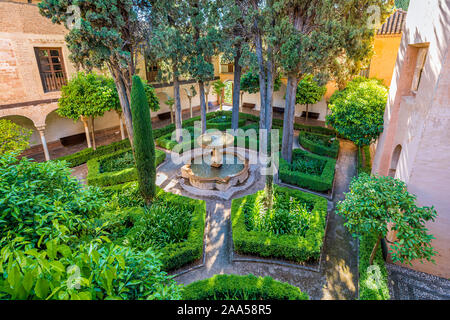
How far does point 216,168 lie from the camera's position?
12484 mm

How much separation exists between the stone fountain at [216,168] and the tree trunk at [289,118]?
226cm

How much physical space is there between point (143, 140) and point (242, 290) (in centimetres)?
573

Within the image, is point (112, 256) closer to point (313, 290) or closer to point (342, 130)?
point (313, 290)

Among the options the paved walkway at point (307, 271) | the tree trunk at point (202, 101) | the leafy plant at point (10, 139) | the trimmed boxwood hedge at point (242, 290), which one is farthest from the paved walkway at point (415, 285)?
the leafy plant at point (10, 139)

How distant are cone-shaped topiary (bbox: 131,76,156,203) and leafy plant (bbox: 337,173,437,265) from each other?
248 inches

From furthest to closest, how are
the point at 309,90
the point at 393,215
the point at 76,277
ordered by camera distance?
the point at 309,90
the point at 393,215
the point at 76,277

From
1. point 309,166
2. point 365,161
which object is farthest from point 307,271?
point 365,161

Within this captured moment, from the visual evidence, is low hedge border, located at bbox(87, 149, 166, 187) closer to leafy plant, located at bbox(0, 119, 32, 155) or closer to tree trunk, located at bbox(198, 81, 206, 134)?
leafy plant, located at bbox(0, 119, 32, 155)

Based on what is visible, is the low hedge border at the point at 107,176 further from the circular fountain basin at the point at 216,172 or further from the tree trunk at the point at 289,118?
the tree trunk at the point at 289,118

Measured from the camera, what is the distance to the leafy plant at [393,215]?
546 centimetres

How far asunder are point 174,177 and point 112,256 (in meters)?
10.1

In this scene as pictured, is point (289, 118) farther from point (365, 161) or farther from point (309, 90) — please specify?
point (309, 90)

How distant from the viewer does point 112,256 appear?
8.45 feet

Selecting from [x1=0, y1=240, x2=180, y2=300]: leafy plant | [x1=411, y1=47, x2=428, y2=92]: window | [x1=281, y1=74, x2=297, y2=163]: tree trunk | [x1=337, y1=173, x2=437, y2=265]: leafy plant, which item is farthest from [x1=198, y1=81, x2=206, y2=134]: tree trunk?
[x1=0, y1=240, x2=180, y2=300]: leafy plant
